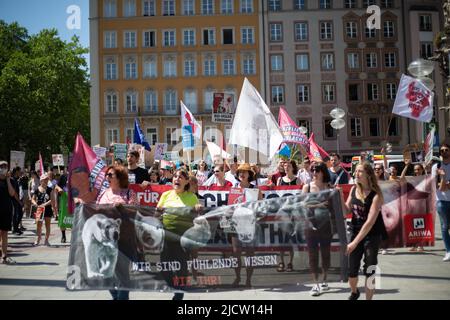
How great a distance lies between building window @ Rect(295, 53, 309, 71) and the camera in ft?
184

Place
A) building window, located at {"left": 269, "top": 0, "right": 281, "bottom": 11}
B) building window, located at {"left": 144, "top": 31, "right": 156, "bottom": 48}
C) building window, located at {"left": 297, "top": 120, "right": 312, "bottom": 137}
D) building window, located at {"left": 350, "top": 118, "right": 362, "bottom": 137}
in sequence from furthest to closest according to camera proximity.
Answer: building window, located at {"left": 144, "top": 31, "right": 156, "bottom": 48} → building window, located at {"left": 269, "top": 0, "right": 281, "bottom": 11} → building window, located at {"left": 297, "top": 120, "right": 312, "bottom": 137} → building window, located at {"left": 350, "top": 118, "right": 362, "bottom": 137}

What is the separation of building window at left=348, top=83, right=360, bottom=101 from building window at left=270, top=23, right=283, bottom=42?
8612 mm

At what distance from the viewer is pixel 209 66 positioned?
58219mm

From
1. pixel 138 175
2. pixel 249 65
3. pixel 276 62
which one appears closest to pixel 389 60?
pixel 276 62

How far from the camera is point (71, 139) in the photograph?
63.2m

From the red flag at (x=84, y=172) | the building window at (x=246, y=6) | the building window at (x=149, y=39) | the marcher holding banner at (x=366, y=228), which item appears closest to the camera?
the marcher holding banner at (x=366, y=228)

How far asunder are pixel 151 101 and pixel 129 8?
9960 millimetres

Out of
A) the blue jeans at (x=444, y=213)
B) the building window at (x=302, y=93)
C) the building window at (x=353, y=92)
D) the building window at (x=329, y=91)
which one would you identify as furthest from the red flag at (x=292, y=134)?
the building window at (x=353, y=92)

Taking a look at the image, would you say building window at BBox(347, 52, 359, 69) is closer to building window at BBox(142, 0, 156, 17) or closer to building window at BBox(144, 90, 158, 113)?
building window at BBox(144, 90, 158, 113)

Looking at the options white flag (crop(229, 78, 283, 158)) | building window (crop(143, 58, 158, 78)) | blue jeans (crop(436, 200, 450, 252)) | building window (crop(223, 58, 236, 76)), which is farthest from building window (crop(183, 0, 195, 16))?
blue jeans (crop(436, 200, 450, 252))

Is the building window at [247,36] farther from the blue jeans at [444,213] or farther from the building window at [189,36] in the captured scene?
the blue jeans at [444,213]

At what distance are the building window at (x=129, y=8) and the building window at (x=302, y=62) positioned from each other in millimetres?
17637

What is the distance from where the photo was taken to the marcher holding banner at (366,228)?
6.29 metres
